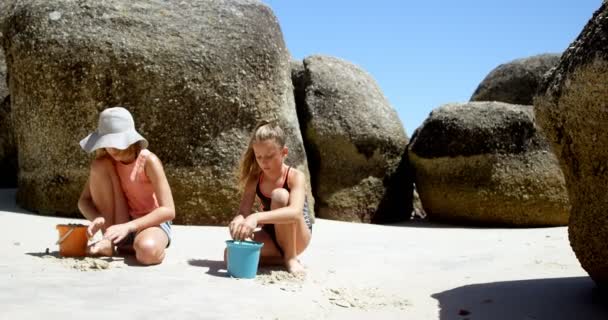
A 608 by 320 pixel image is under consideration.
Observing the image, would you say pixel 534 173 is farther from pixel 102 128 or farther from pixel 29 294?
pixel 29 294

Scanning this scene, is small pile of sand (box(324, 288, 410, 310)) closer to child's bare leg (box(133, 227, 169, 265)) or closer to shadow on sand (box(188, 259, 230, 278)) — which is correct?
shadow on sand (box(188, 259, 230, 278))

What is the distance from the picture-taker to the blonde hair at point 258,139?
3168mm

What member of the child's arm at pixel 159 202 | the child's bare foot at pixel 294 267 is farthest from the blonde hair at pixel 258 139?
the child's bare foot at pixel 294 267

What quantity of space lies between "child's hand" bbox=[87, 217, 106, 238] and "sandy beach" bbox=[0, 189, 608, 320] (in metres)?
0.13

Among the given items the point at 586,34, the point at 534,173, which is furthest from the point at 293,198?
the point at 534,173

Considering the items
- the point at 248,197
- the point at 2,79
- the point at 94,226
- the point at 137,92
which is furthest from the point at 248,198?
the point at 2,79

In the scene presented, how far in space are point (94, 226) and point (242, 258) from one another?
29.8 inches

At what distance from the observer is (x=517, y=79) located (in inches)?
370

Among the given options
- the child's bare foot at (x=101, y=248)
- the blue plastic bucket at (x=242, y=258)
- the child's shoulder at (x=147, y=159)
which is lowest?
the child's bare foot at (x=101, y=248)

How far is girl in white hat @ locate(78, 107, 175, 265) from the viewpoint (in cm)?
325

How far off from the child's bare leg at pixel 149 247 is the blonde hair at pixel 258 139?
53cm

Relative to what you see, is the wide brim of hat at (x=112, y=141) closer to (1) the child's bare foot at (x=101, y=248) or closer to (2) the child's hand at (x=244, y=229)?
(1) the child's bare foot at (x=101, y=248)

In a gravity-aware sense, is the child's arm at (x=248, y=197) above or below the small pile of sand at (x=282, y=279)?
above

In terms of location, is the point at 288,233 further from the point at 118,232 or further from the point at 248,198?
the point at 118,232
